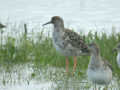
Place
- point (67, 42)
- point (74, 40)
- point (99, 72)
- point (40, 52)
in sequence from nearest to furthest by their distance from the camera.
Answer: point (99, 72), point (67, 42), point (74, 40), point (40, 52)

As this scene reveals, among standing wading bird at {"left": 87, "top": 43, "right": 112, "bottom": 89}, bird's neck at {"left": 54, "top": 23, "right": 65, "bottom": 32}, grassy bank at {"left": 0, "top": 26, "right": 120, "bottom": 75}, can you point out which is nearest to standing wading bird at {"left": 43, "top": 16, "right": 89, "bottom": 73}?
A: bird's neck at {"left": 54, "top": 23, "right": 65, "bottom": 32}

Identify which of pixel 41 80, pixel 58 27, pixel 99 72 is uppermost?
pixel 58 27

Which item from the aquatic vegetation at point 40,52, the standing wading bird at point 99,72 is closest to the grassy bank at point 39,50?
the aquatic vegetation at point 40,52

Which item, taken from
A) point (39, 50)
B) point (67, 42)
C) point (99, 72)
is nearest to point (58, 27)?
point (67, 42)

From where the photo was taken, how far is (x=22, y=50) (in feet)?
36.6

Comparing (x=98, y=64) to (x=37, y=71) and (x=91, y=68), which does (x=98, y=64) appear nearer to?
(x=91, y=68)

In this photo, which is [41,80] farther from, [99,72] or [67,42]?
[99,72]

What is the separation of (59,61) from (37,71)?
1.32 metres

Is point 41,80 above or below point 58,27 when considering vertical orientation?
below

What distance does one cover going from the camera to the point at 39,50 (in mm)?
11062

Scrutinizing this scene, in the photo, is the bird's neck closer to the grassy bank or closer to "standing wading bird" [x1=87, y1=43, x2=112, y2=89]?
the grassy bank

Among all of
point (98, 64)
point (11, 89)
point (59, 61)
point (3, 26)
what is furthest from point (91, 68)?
point (3, 26)

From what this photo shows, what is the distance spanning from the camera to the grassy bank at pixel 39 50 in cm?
1028

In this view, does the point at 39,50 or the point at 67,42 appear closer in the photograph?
the point at 67,42
